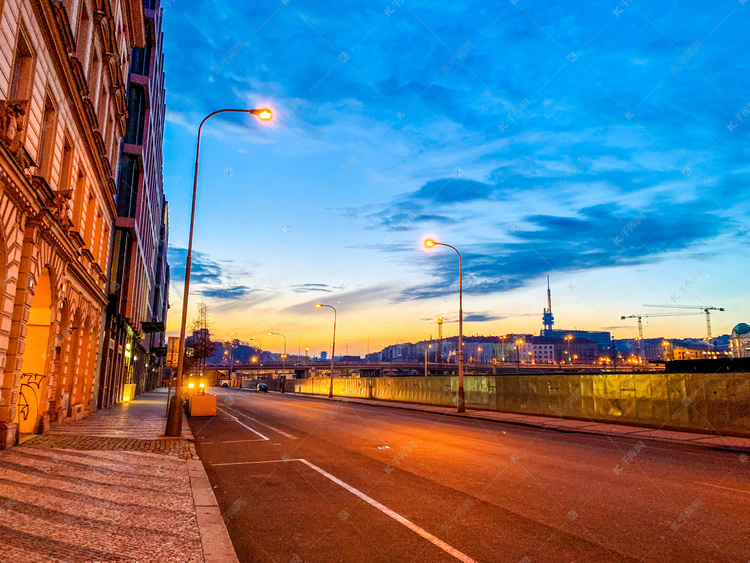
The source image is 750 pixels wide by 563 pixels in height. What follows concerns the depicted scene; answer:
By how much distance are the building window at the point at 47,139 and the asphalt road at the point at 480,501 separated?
8.29 m

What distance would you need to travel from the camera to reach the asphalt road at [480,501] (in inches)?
211

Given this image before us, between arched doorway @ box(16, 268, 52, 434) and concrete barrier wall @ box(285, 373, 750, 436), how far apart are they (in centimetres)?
1931

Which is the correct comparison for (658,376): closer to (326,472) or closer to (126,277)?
(326,472)

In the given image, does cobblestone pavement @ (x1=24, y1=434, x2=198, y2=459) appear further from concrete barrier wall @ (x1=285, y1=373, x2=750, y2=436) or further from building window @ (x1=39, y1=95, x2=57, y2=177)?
concrete barrier wall @ (x1=285, y1=373, x2=750, y2=436)

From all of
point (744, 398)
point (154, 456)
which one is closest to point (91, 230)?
point (154, 456)

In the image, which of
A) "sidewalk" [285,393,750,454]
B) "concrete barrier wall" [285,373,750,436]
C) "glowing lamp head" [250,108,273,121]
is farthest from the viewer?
"concrete barrier wall" [285,373,750,436]

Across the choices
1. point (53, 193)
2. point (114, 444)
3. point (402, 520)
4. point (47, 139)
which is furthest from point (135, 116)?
point (402, 520)

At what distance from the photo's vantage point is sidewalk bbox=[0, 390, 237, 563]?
187 inches

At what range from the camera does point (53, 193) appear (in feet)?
43.2

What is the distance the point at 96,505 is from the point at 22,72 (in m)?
9.85

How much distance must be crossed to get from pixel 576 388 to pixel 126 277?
1056 inches

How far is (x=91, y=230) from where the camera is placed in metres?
20.5

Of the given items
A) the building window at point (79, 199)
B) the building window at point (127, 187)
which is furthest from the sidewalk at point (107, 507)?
the building window at point (127, 187)

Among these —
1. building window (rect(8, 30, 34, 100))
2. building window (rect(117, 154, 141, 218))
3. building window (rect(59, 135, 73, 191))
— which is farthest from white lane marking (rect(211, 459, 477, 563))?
building window (rect(117, 154, 141, 218))
